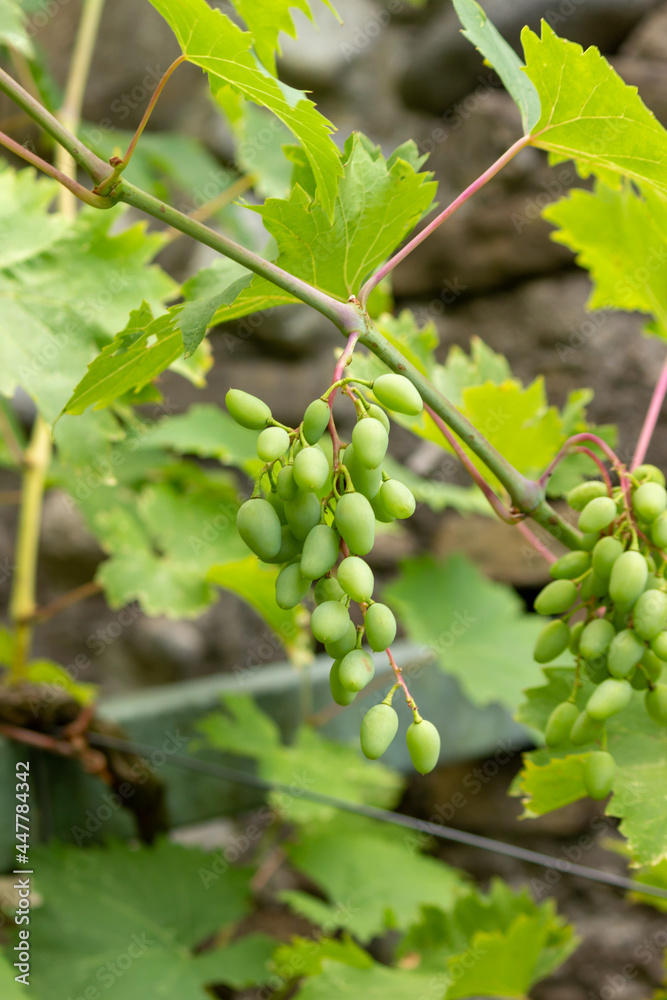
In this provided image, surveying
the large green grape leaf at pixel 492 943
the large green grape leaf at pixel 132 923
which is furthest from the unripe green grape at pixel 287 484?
the large green grape leaf at pixel 132 923

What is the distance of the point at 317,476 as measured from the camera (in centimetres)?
32

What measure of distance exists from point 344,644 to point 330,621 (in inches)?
0.8

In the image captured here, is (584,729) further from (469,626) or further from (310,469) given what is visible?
(469,626)

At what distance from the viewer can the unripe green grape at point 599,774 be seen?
17.1 inches

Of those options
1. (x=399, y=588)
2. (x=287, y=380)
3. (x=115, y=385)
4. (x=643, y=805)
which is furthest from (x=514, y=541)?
(x=115, y=385)

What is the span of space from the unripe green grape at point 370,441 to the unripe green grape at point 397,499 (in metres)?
0.02

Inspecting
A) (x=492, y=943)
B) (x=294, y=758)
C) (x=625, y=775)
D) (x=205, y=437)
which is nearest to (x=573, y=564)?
(x=625, y=775)

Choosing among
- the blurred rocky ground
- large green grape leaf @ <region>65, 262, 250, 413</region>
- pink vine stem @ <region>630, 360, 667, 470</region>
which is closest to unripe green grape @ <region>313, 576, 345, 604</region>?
large green grape leaf @ <region>65, 262, 250, 413</region>

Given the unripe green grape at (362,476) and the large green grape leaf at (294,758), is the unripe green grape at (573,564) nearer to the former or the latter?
the unripe green grape at (362,476)

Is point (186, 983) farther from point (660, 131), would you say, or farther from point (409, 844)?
point (660, 131)

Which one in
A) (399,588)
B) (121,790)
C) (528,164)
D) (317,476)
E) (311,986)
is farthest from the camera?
(528,164)

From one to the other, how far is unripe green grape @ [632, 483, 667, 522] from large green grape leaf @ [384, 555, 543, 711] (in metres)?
0.64

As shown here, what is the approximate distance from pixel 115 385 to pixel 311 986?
1.85 ft

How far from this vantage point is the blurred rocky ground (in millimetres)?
1486
